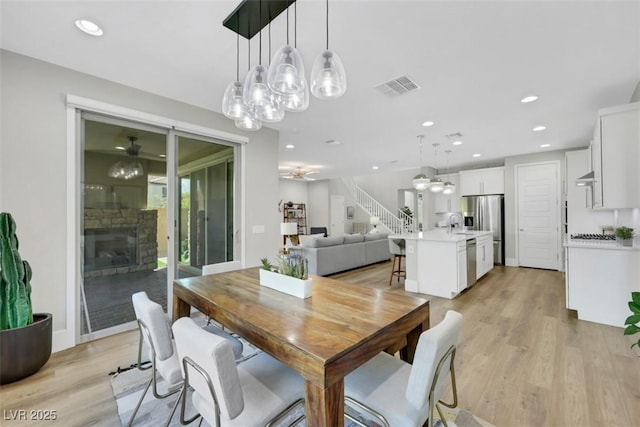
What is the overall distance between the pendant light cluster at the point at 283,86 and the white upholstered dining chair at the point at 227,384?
1.36m

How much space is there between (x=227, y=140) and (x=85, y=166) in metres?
1.61

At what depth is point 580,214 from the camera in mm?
4941

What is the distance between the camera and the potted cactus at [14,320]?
2.00 m

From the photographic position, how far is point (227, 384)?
3.36 ft

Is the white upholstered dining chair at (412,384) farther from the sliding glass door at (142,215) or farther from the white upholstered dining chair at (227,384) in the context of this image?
the sliding glass door at (142,215)

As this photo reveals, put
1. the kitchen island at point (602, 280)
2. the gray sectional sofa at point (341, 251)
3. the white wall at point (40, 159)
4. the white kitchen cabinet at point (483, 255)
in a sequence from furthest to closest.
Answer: the gray sectional sofa at point (341, 251) < the white kitchen cabinet at point (483, 255) < the kitchen island at point (602, 280) < the white wall at point (40, 159)

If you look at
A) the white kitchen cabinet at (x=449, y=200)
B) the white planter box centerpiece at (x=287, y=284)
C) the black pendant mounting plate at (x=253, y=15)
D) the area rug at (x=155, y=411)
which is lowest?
the area rug at (x=155, y=411)

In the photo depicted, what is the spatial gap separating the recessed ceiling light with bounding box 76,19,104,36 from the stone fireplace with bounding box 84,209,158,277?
165 centimetres

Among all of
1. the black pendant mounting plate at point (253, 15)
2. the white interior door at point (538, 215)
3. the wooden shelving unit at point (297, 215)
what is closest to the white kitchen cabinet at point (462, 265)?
the white interior door at point (538, 215)

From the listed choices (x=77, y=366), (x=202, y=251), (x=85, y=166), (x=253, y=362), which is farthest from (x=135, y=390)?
(x=85, y=166)

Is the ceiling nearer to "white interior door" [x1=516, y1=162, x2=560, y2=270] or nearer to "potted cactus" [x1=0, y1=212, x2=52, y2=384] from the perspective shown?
"potted cactus" [x1=0, y1=212, x2=52, y2=384]

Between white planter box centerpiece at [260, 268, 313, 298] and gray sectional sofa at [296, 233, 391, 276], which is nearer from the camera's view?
white planter box centerpiece at [260, 268, 313, 298]

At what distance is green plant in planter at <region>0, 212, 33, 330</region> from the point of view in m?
2.02

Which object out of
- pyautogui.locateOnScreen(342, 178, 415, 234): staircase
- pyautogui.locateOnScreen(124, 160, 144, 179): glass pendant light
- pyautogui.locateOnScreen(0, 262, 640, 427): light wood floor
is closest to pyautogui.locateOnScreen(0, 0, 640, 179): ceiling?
pyautogui.locateOnScreen(124, 160, 144, 179): glass pendant light
